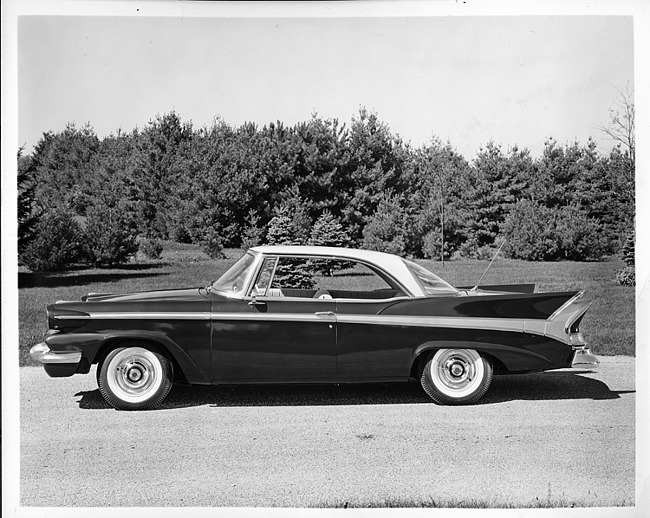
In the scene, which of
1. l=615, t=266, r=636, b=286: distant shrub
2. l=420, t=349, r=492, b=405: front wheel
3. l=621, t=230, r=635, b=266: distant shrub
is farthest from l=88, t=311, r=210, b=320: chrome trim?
l=621, t=230, r=635, b=266: distant shrub

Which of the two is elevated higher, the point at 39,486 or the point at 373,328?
the point at 373,328

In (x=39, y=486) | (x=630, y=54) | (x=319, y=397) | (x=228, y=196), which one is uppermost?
(x=630, y=54)

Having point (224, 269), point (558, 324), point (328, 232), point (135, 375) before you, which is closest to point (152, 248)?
point (224, 269)

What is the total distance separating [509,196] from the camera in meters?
7.31

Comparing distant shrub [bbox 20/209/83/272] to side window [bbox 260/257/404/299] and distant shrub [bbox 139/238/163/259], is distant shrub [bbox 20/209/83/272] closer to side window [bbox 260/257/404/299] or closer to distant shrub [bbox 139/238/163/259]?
distant shrub [bbox 139/238/163/259]

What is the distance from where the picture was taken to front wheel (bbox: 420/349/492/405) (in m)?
5.76

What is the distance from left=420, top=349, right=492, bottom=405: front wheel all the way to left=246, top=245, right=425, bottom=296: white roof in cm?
57

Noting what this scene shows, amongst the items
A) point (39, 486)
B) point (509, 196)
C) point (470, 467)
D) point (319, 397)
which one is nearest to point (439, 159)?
point (509, 196)

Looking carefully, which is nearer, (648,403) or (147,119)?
(648,403)

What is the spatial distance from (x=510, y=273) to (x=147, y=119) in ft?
12.6

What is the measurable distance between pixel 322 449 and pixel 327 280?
1857 millimetres

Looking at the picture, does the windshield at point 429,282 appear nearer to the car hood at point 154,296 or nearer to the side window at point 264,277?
the side window at point 264,277

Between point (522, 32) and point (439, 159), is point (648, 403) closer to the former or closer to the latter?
point (439, 159)

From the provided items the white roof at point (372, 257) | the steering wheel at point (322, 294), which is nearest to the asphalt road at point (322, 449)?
the steering wheel at point (322, 294)
